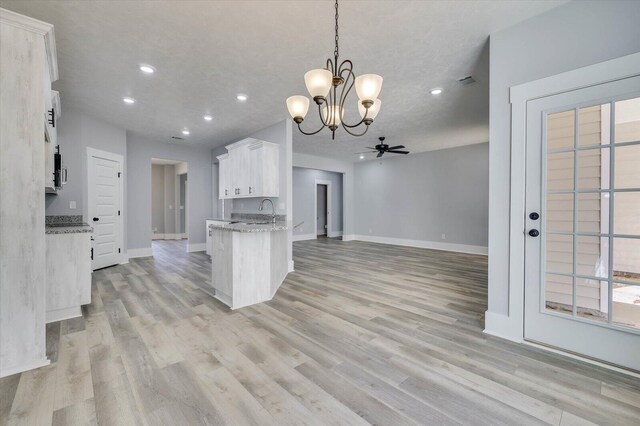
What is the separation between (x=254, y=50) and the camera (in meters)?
2.84

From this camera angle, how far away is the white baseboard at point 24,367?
1.92 metres

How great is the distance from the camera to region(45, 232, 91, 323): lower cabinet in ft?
9.35

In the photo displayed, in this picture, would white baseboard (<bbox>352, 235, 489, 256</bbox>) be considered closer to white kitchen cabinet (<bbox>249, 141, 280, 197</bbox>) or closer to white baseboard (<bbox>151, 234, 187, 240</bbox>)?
white kitchen cabinet (<bbox>249, 141, 280, 197</bbox>)

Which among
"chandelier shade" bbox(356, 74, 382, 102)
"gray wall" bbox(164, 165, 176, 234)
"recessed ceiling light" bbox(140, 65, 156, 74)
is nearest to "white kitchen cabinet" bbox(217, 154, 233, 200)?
"recessed ceiling light" bbox(140, 65, 156, 74)

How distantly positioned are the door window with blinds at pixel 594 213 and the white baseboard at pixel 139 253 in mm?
7368

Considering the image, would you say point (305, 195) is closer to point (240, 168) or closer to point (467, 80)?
point (240, 168)

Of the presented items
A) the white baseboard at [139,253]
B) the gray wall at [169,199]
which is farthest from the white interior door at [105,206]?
the gray wall at [169,199]

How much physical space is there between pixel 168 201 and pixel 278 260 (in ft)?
25.9

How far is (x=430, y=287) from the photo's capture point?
4.04 metres

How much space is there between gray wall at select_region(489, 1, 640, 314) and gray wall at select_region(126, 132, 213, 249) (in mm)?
6885

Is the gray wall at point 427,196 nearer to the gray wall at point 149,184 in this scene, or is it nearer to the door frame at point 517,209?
the door frame at point 517,209

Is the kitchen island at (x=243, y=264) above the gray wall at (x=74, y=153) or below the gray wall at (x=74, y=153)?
below

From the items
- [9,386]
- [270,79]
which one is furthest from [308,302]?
[270,79]

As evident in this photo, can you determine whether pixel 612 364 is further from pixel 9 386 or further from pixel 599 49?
pixel 9 386
